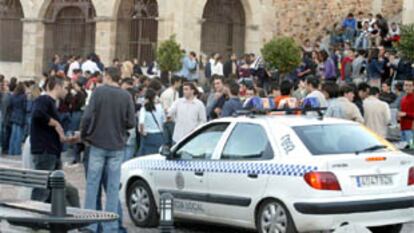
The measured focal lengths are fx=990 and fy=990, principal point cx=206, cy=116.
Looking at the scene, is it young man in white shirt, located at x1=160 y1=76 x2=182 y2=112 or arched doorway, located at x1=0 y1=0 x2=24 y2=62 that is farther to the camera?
arched doorway, located at x1=0 y1=0 x2=24 y2=62

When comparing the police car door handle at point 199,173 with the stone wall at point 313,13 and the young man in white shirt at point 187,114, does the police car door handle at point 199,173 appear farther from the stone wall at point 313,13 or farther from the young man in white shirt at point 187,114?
the stone wall at point 313,13

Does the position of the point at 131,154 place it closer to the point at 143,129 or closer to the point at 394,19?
the point at 143,129

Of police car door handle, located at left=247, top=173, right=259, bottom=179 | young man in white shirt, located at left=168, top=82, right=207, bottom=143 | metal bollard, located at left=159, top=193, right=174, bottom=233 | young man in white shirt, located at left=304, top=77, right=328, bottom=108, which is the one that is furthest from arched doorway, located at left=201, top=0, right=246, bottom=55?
metal bollard, located at left=159, top=193, right=174, bottom=233

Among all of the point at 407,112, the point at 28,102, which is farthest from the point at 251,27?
the point at 407,112

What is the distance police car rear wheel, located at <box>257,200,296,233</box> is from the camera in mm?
10989

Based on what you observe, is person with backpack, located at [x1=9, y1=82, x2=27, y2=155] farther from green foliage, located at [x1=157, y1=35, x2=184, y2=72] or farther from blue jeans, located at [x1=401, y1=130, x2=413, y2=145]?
blue jeans, located at [x1=401, y1=130, x2=413, y2=145]

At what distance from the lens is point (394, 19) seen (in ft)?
113

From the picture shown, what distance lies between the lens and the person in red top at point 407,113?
1834 centimetres

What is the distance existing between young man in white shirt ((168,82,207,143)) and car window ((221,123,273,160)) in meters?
3.51

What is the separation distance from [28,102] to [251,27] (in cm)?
1393

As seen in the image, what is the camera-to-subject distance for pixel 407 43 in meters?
23.5

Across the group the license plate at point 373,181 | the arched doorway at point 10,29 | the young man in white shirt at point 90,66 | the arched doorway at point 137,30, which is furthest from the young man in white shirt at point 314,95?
the arched doorway at point 10,29

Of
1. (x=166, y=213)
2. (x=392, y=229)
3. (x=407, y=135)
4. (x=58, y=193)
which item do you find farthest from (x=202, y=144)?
(x=407, y=135)

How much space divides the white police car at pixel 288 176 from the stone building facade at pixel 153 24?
800 inches
